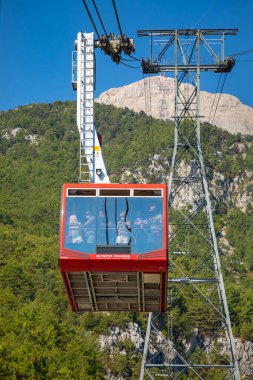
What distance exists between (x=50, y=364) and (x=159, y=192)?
27434 mm

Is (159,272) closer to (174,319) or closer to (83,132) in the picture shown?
(83,132)

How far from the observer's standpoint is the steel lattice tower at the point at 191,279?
40.6 metres

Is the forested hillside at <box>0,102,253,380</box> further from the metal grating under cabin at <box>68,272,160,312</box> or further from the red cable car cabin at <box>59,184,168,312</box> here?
the red cable car cabin at <box>59,184,168,312</box>

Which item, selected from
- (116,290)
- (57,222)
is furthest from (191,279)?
(57,222)

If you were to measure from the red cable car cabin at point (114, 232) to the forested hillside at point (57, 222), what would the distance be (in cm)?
2179

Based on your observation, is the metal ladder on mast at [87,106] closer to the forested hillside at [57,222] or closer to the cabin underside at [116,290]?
the cabin underside at [116,290]

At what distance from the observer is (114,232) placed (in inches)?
1134

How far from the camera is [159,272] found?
28578 mm

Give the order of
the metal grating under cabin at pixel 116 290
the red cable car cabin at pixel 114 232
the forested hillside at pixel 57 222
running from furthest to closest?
the forested hillside at pixel 57 222, the metal grating under cabin at pixel 116 290, the red cable car cabin at pixel 114 232

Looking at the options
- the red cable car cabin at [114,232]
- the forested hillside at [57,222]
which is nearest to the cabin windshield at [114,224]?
the red cable car cabin at [114,232]

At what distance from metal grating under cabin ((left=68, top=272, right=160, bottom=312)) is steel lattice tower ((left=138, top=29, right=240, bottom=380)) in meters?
7.34

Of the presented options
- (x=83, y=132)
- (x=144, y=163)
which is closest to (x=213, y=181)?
(x=144, y=163)

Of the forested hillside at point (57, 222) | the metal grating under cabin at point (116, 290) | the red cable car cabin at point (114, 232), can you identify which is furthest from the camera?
the forested hillside at point (57, 222)

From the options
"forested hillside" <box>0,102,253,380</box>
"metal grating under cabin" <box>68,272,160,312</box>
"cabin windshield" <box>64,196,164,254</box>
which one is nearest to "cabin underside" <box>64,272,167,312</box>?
"metal grating under cabin" <box>68,272,160,312</box>
